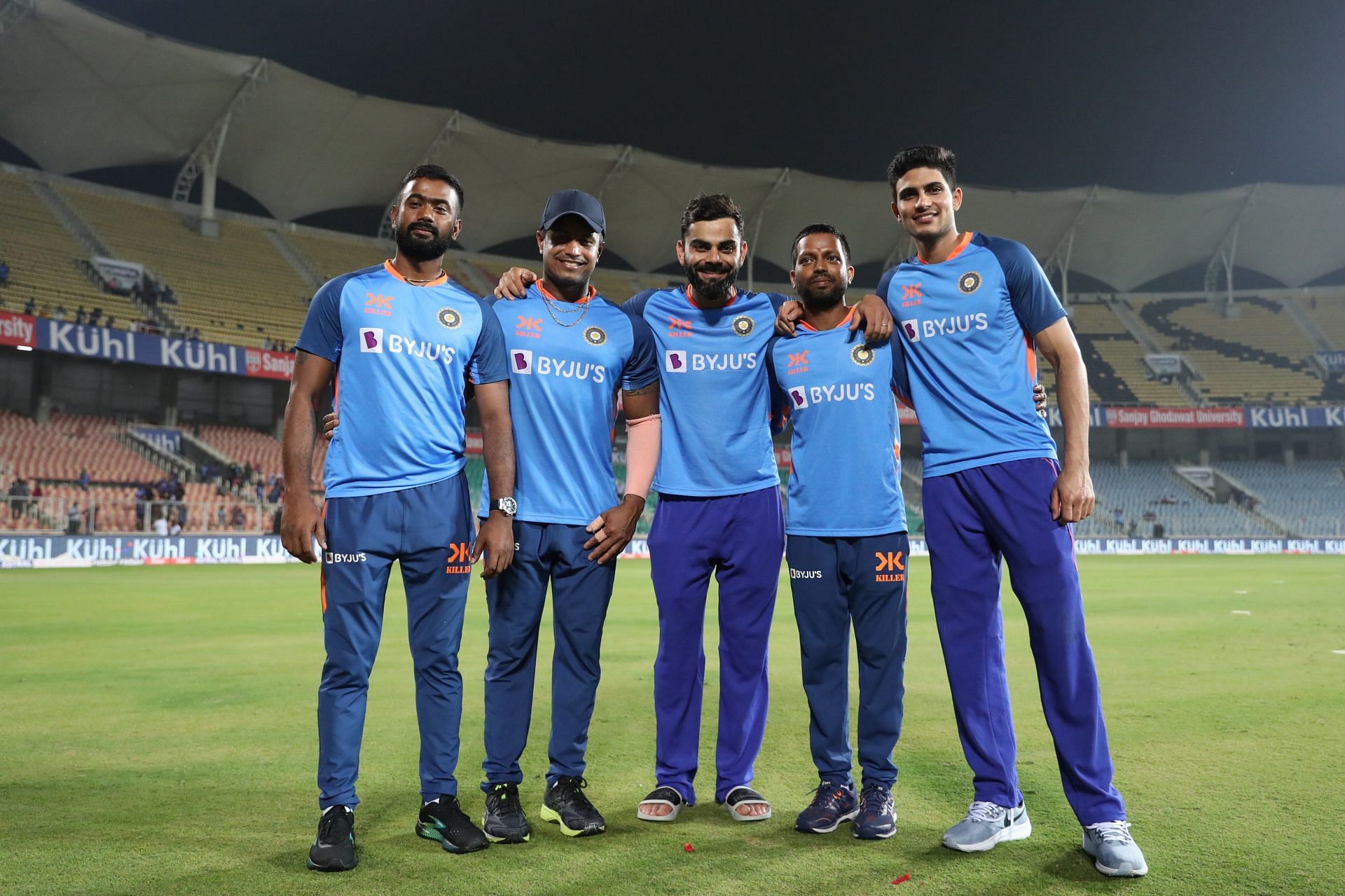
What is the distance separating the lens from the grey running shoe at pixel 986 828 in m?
3.25

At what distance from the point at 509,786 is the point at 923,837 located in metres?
1.59

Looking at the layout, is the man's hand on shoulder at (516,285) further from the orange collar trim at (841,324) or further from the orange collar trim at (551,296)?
the orange collar trim at (841,324)

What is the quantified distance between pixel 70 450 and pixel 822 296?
29.2 metres

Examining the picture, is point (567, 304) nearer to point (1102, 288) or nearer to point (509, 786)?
point (509, 786)

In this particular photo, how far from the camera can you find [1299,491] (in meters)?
41.4

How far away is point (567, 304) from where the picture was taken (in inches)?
161

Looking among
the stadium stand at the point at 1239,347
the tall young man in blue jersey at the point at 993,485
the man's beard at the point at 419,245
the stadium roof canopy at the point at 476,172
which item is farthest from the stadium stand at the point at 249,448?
the stadium stand at the point at 1239,347

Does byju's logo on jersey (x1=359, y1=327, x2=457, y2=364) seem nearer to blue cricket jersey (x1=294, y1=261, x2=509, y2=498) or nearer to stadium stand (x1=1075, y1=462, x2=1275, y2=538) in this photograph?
blue cricket jersey (x1=294, y1=261, x2=509, y2=498)

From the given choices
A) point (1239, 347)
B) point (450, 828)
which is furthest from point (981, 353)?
point (1239, 347)

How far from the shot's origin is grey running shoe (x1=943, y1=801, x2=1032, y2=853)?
325cm

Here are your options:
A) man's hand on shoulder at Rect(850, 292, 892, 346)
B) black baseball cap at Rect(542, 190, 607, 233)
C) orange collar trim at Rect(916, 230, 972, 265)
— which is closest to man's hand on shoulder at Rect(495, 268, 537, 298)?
black baseball cap at Rect(542, 190, 607, 233)

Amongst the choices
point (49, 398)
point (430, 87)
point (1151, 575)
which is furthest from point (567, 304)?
point (430, 87)

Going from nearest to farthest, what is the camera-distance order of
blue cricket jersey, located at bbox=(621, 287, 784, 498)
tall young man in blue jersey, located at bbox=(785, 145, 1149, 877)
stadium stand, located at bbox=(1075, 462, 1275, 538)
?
tall young man in blue jersey, located at bbox=(785, 145, 1149, 877), blue cricket jersey, located at bbox=(621, 287, 784, 498), stadium stand, located at bbox=(1075, 462, 1275, 538)

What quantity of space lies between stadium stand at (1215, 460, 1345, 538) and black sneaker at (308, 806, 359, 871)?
142 ft
